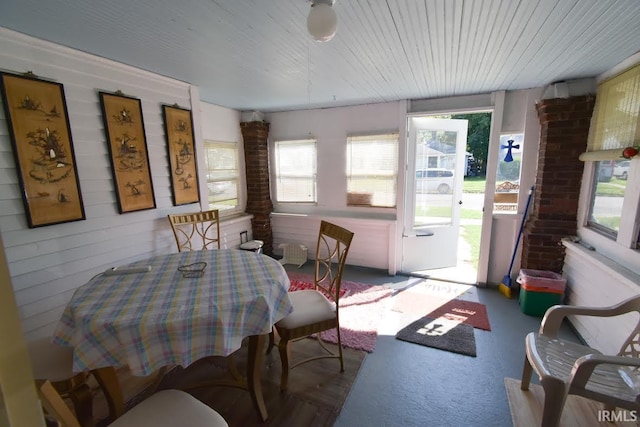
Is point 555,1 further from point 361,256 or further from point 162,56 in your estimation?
point 361,256

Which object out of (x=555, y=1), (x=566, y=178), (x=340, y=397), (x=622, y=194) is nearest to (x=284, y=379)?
(x=340, y=397)

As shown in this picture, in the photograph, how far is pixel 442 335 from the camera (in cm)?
250

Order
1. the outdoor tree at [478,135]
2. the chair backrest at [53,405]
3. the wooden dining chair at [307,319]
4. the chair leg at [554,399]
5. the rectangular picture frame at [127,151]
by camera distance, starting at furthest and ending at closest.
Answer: the outdoor tree at [478,135]
the rectangular picture frame at [127,151]
the wooden dining chair at [307,319]
the chair leg at [554,399]
the chair backrest at [53,405]

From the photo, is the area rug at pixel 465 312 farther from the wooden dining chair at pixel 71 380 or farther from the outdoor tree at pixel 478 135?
the outdoor tree at pixel 478 135

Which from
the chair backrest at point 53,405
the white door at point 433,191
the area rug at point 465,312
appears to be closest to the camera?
the chair backrest at point 53,405

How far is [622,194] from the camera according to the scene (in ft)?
7.09

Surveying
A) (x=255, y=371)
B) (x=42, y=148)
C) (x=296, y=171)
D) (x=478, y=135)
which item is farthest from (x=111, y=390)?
(x=478, y=135)

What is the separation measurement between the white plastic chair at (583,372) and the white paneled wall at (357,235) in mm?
2196

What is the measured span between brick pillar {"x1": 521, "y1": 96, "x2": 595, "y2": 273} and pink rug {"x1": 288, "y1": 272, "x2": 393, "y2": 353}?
5.61ft

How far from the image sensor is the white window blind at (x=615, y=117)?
6.64 feet

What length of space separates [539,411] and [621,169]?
199 cm

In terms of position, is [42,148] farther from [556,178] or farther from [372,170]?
[556,178]

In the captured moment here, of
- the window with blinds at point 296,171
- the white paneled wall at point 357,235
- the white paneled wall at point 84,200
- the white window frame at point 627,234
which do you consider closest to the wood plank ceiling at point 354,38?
the white paneled wall at point 84,200

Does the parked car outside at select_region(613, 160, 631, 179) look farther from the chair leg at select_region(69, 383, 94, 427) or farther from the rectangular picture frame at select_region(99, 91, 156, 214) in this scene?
the rectangular picture frame at select_region(99, 91, 156, 214)
